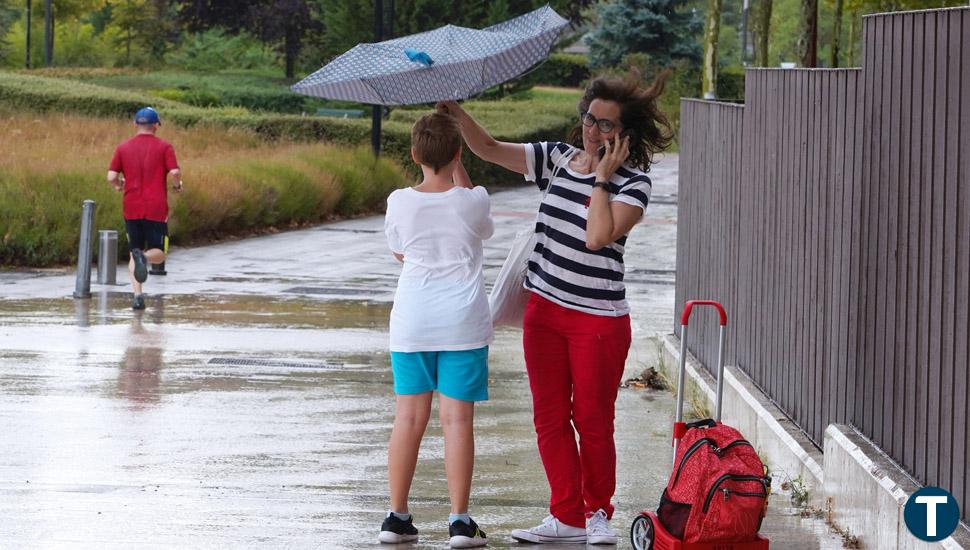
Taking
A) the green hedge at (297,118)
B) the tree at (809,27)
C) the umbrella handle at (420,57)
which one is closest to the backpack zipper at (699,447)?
the umbrella handle at (420,57)

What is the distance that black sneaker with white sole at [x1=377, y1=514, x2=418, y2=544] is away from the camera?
6059 millimetres

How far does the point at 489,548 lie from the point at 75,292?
967cm

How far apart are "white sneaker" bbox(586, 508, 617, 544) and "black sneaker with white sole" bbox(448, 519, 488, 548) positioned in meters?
0.42

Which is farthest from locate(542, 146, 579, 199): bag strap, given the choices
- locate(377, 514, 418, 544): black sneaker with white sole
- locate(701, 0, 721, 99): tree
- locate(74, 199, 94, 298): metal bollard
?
locate(701, 0, 721, 99): tree

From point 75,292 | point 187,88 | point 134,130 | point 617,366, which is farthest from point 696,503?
point 187,88

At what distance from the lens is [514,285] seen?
6.15m

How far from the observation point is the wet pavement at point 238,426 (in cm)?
643

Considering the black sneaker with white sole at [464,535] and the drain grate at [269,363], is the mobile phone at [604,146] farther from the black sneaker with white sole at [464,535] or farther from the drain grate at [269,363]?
the drain grate at [269,363]

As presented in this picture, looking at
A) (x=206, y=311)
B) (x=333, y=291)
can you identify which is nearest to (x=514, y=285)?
(x=206, y=311)

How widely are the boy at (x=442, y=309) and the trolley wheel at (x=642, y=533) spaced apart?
2.10ft

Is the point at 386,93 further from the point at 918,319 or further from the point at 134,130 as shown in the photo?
the point at 134,130

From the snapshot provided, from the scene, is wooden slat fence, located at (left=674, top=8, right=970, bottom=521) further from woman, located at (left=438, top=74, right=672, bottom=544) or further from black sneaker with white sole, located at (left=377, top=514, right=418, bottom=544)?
black sneaker with white sole, located at (left=377, top=514, right=418, bottom=544)

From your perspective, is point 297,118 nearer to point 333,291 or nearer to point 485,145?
point 333,291

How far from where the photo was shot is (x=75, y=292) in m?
14.9
